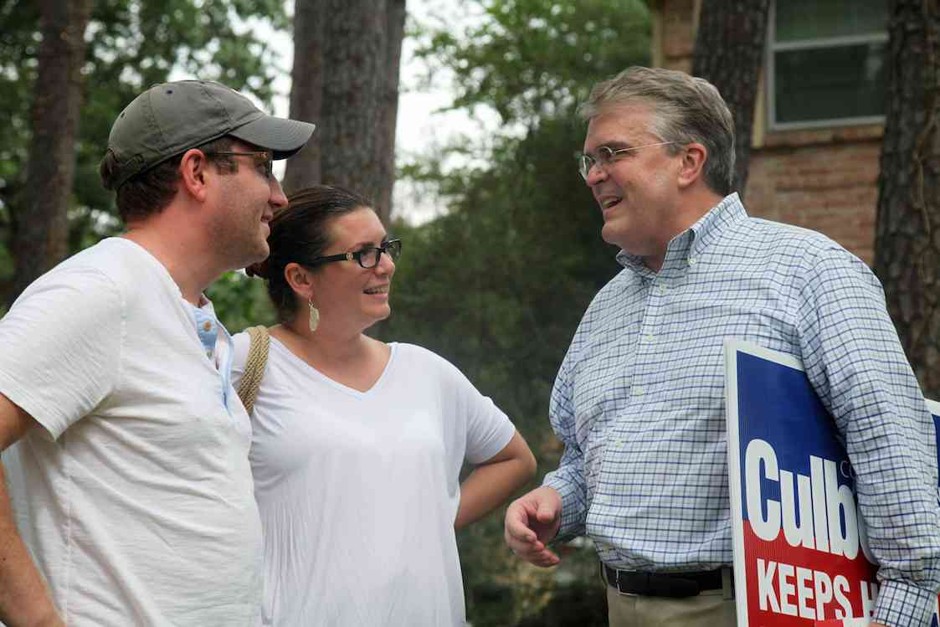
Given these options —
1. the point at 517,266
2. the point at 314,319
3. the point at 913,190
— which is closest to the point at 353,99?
the point at 913,190

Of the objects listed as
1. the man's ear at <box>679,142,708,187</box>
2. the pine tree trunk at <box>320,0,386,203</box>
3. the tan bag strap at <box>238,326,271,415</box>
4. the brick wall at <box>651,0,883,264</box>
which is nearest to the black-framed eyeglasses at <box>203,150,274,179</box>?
the tan bag strap at <box>238,326,271,415</box>

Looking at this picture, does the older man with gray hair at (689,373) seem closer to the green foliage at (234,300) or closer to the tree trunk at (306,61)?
the tree trunk at (306,61)

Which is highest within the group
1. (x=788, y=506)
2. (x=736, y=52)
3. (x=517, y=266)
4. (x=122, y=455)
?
(x=736, y=52)

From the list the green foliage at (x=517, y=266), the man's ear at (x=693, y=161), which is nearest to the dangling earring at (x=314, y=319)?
the man's ear at (x=693, y=161)

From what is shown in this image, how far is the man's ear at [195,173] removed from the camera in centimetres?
299

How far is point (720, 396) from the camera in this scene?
3297 mm

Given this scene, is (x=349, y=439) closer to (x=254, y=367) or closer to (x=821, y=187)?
(x=254, y=367)

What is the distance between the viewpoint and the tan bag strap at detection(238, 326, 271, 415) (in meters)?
3.74

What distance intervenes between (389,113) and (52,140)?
4.04m

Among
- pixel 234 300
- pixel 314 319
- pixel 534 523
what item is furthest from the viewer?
pixel 234 300

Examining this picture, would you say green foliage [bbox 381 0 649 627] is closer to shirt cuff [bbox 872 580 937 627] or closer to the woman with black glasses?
the woman with black glasses

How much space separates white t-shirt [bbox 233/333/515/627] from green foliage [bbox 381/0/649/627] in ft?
27.2

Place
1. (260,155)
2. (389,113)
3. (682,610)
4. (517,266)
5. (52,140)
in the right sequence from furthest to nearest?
1. (517,266)
2. (52,140)
3. (389,113)
4. (682,610)
5. (260,155)

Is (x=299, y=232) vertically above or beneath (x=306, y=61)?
beneath
